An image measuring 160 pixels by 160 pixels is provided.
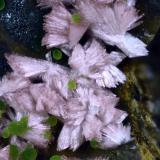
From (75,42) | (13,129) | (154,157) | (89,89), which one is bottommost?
(154,157)

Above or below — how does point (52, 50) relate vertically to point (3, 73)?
above

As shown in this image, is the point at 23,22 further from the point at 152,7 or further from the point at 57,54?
the point at 152,7

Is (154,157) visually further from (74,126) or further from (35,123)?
(35,123)

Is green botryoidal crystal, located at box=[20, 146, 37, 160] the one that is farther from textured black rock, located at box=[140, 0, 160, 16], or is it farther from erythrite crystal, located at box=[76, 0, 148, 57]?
textured black rock, located at box=[140, 0, 160, 16]

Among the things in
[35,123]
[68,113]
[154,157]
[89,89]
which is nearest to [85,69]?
[89,89]

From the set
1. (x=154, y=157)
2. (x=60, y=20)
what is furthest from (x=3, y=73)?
(x=154, y=157)

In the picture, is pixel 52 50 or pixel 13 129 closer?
pixel 13 129

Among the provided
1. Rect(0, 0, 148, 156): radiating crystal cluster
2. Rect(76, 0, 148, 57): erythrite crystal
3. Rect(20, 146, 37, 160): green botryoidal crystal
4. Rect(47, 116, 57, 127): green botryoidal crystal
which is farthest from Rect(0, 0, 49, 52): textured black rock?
Rect(20, 146, 37, 160): green botryoidal crystal

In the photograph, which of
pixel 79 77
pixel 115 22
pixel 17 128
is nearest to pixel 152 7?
pixel 115 22
